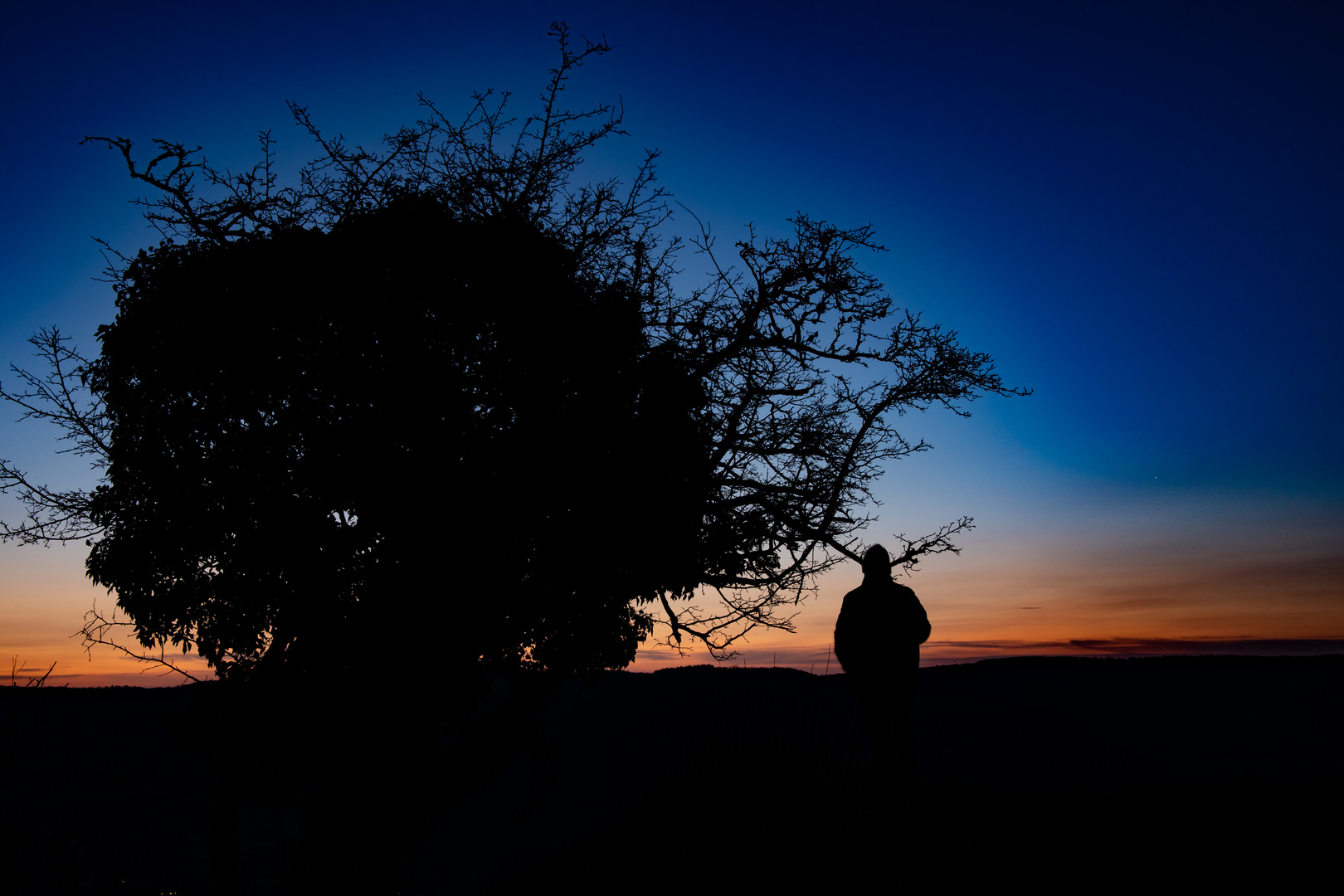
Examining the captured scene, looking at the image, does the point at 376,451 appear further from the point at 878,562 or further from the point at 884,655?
the point at 884,655

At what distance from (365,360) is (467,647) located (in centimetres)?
361

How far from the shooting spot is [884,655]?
6.22m

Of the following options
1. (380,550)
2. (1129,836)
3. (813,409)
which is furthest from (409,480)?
(1129,836)

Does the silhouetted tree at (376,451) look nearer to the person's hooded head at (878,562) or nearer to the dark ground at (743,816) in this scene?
the dark ground at (743,816)

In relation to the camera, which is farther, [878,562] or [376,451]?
[376,451]

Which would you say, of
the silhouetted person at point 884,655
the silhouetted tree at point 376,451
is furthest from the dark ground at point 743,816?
the silhouetted tree at point 376,451

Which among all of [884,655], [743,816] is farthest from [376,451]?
[884,655]

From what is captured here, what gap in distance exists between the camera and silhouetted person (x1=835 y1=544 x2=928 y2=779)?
20.2 ft

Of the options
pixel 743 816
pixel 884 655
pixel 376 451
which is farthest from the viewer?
pixel 376 451

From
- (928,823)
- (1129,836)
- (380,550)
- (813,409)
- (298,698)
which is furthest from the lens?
(813,409)

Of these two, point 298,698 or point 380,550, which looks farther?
point 380,550

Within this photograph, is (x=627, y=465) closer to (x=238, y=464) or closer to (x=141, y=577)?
(x=238, y=464)

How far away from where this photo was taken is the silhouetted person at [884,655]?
616 centimetres

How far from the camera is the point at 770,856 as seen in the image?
546 centimetres
